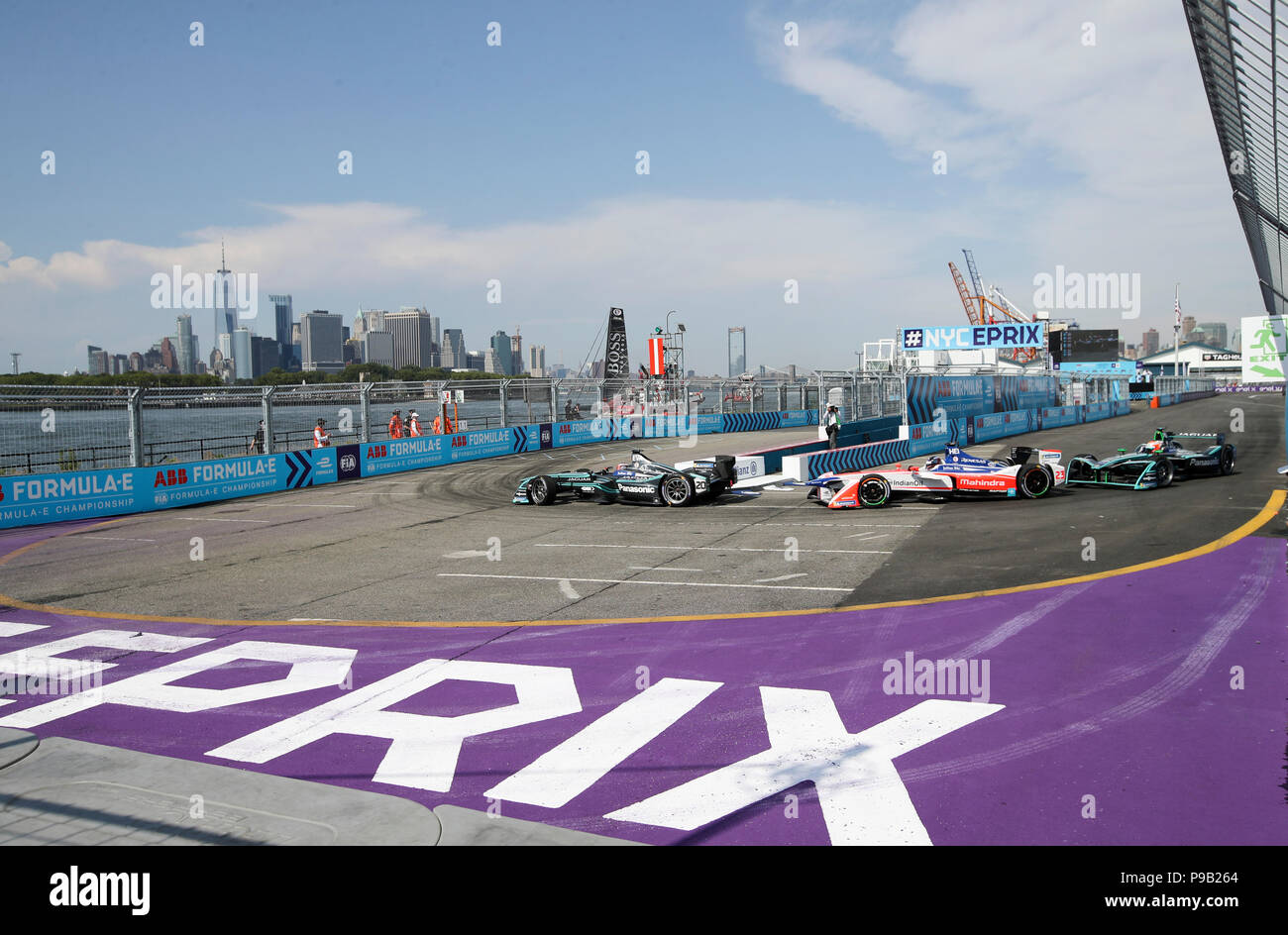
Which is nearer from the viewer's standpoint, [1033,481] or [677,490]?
[1033,481]

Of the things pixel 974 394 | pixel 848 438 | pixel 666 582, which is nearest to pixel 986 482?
pixel 666 582

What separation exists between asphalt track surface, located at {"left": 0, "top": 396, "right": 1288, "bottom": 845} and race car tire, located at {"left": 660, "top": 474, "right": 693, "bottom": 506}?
638cm

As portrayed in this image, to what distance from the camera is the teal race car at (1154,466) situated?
19094mm

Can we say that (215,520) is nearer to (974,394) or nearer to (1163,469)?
(1163,469)

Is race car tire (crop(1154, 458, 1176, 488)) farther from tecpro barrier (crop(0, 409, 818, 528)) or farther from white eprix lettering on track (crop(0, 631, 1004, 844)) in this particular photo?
tecpro barrier (crop(0, 409, 818, 528))

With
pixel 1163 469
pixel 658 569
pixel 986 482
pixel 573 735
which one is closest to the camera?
pixel 573 735

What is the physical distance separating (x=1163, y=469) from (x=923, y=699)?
15.5m

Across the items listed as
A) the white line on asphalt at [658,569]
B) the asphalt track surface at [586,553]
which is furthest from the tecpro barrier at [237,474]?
the white line on asphalt at [658,569]

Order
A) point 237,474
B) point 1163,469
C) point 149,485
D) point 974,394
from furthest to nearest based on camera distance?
point 974,394 < point 237,474 < point 149,485 < point 1163,469

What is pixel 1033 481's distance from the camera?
1838cm

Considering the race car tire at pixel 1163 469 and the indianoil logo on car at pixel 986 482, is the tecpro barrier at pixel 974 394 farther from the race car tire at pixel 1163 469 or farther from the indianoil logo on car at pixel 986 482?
the indianoil logo on car at pixel 986 482

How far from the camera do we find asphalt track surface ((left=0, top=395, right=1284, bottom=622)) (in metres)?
10.8

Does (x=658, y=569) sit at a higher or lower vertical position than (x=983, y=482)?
lower
